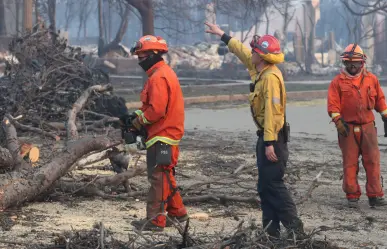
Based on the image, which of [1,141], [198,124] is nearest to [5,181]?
[1,141]

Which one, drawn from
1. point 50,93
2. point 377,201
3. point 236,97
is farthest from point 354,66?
point 236,97

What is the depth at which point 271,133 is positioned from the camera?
6469 mm

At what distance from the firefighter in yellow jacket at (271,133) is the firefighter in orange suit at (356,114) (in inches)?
76.7

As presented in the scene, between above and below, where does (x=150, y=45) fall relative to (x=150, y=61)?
above

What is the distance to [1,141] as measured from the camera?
10352mm

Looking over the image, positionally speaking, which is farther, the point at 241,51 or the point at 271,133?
the point at 241,51

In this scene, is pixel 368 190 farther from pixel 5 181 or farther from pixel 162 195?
pixel 5 181

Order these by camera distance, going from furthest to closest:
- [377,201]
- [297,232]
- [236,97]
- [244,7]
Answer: [244,7]
[236,97]
[377,201]
[297,232]

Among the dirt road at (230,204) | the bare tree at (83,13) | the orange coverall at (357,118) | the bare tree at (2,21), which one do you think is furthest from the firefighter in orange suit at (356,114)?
the bare tree at (83,13)

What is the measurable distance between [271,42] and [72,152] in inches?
91.0

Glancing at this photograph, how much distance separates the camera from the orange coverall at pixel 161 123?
6.89 meters

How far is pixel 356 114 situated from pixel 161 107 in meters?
2.47

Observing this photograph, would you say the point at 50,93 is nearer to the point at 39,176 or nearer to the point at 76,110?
the point at 76,110

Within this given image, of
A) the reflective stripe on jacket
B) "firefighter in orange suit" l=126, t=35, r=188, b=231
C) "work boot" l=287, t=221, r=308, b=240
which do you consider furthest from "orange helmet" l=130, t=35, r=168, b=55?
"work boot" l=287, t=221, r=308, b=240
